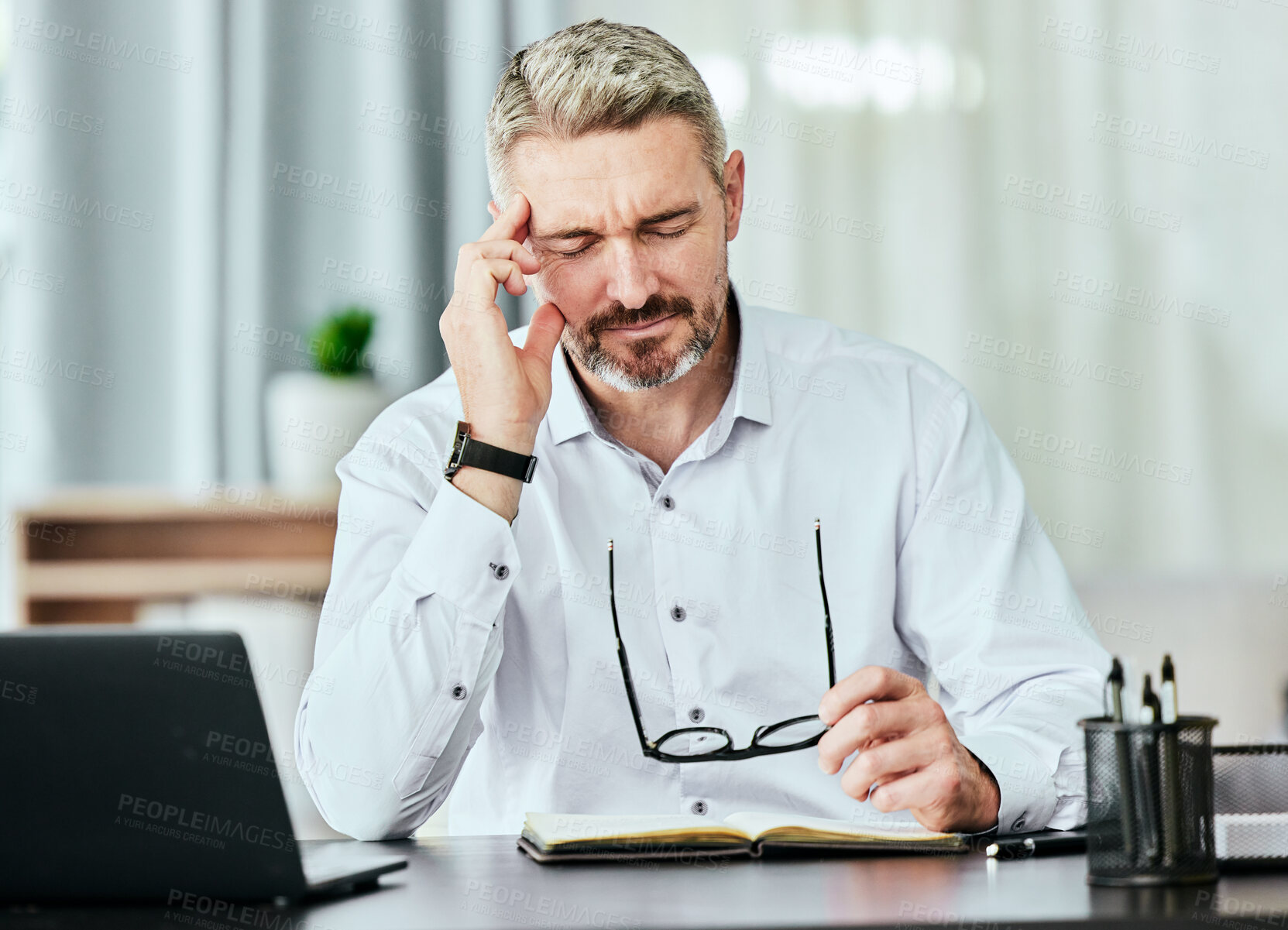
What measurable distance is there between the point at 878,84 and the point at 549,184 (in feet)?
4.90

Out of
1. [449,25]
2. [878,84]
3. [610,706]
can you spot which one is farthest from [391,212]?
[610,706]

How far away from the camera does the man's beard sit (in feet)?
4.57

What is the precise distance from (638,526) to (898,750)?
54 centimetres

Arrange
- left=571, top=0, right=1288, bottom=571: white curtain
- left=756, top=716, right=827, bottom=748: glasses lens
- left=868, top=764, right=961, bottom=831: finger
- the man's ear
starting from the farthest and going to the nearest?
1. left=571, top=0, right=1288, bottom=571: white curtain
2. the man's ear
3. left=756, top=716, right=827, bottom=748: glasses lens
4. left=868, top=764, right=961, bottom=831: finger

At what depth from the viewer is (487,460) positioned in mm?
1273

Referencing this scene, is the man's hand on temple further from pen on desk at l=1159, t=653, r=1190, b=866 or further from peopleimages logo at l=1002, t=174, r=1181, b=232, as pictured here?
peopleimages logo at l=1002, t=174, r=1181, b=232

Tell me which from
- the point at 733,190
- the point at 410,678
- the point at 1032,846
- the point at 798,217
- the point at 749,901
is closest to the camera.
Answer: the point at 749,901

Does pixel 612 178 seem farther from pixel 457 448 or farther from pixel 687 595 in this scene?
pixel 687 595

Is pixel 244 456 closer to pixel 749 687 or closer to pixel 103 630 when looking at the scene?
pixel 749 687

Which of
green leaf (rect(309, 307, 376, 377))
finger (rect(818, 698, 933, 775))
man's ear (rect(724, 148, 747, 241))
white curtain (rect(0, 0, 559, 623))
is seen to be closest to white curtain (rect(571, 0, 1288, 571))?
white curtain (rect(0, 0, 559, 623))

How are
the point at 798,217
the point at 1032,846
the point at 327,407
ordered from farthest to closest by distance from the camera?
the point at 798,217 → the point at 327,407 → the point at 1032,846

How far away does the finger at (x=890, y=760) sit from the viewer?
3.16ft

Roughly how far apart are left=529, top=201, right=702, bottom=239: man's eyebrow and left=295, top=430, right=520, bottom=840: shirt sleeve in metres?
0.33

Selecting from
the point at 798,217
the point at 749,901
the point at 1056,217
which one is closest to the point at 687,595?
the point at 749,901
